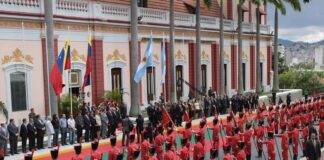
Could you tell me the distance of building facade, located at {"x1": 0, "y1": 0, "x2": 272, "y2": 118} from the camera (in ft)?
71.3

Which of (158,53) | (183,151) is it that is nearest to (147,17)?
(158,53)

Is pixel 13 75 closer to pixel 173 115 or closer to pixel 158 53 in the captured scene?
pixel 173 115

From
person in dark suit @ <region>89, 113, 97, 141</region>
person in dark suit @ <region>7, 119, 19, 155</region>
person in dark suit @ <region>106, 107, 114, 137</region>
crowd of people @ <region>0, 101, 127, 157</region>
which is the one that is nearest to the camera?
person in dark suit @ <region>7, 119, 19, 155</region>

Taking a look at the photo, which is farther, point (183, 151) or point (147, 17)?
point (147, 17)

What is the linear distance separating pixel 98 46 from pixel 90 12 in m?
2.08

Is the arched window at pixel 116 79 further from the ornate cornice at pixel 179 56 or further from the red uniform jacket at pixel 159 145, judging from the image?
the red uniform jacket at pixel 159 145

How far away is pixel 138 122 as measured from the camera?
2025cm

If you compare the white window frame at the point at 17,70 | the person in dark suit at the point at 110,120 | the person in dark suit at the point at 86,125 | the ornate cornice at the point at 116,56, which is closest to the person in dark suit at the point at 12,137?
the person in dark suit at the point at 86,125

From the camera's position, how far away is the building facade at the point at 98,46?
21734 mm

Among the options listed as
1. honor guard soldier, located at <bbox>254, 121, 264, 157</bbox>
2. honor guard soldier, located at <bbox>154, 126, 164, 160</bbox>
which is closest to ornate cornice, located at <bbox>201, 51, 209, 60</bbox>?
honor guard soldier, located at <bbox>254, 121, 264, 157</bbox>

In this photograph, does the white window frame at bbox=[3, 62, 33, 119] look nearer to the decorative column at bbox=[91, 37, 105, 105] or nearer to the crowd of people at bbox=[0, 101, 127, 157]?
the crowd of people at bbox=[0, 101, 127, 157]

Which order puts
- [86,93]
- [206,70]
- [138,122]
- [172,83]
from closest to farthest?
[138,122] → [86,93] → [172,83] → [206,70]

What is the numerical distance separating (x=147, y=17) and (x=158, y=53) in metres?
2.92

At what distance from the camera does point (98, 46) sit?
26688 millimetres
